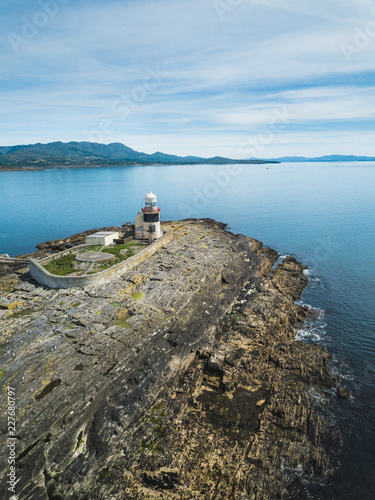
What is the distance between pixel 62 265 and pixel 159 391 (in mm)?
19929

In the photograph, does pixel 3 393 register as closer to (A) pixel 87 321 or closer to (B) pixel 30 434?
(B) pixel 30 434

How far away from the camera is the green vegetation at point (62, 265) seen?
31.0 meters

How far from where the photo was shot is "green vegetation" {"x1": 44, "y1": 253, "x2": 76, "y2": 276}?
30984 millimetres

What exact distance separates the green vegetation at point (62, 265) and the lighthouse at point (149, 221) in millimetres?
11728

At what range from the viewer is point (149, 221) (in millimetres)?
43156

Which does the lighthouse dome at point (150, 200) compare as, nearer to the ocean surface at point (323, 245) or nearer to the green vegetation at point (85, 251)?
the green vegetation at point (85, 251)

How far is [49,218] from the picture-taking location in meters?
77.6

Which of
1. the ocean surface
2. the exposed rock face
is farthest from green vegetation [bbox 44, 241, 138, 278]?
the ocean surface

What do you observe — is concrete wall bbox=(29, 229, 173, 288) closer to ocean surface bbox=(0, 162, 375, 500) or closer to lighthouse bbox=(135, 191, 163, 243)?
lighthouse bbox=(135, 191, 163, 243)

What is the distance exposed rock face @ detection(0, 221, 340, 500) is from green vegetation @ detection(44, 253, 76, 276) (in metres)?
2.40

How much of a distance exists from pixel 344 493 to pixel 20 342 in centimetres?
2216

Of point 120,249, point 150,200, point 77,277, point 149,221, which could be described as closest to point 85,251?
point 120,249

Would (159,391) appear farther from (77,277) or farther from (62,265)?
(62,265)

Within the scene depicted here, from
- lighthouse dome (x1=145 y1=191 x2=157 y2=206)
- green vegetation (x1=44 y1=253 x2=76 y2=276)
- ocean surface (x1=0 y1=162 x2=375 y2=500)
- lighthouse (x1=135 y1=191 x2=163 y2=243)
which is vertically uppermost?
lighthouse dome (x1=145 y1=191 x2=157 y2=206)
